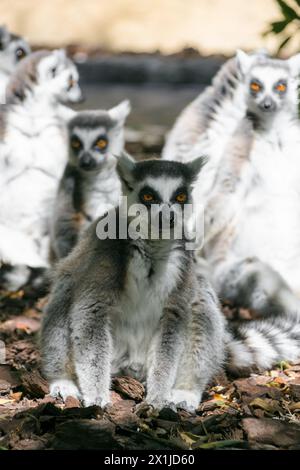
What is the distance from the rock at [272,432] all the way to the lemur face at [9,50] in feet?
18.8

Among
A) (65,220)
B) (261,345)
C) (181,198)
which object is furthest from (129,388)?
(65,220)

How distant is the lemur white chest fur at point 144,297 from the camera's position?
13.3ft

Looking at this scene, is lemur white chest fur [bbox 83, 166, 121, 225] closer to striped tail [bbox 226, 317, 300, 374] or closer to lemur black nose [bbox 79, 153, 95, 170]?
lemur black nose [bbox 79, 153, 95, 170]

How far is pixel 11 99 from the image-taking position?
7191mm

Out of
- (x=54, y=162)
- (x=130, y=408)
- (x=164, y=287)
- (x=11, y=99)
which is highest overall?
(x=11, y=99)

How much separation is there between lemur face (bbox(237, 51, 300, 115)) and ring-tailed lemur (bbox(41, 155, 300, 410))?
230 centimetres

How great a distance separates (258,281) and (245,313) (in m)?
0.24

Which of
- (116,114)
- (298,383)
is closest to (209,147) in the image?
(116,114)

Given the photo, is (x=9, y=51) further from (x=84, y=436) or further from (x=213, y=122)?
(x=84, y=436)

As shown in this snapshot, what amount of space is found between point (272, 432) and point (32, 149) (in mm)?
4090

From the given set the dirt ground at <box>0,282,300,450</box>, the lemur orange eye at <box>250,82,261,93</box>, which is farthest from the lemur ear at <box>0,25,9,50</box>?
the dirt ground at <box>0,282,300,450</box>

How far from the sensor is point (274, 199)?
653 cm

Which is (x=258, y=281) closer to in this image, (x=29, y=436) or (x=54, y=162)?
(x=54, y=162)

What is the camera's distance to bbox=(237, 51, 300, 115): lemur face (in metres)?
6.48
